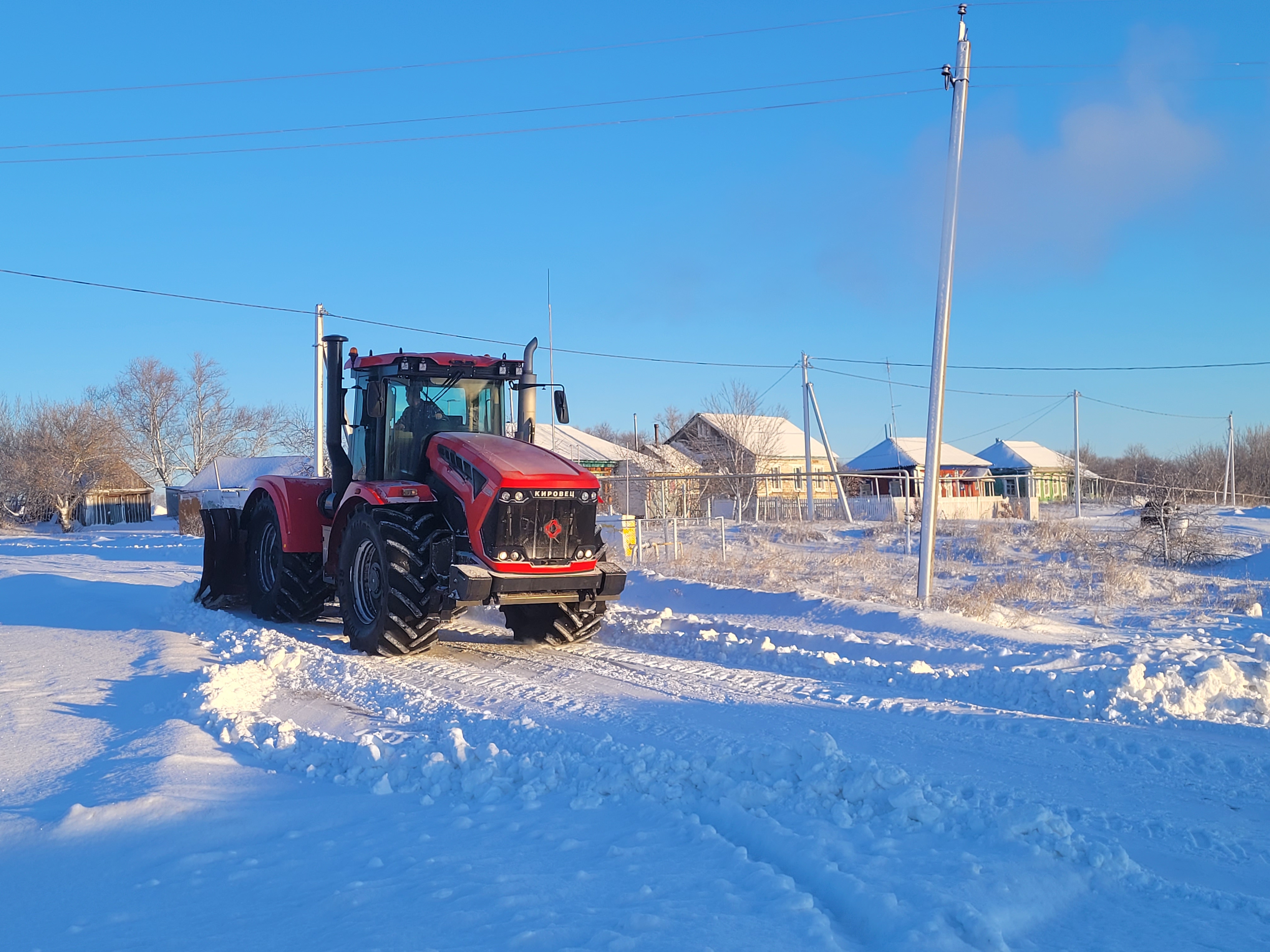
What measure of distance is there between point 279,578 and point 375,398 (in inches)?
120

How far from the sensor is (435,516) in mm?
9453

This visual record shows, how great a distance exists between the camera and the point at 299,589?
37.6ft

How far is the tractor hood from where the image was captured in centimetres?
890

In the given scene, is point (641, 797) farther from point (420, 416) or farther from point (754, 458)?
point (754, 458)

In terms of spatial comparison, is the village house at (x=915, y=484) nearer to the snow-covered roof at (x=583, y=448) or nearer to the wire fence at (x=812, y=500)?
the wire fence at (x=812, y=500)

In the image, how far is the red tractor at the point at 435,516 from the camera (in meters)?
9.02

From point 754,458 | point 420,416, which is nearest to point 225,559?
point 420,416

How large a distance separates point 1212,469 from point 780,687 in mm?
74412

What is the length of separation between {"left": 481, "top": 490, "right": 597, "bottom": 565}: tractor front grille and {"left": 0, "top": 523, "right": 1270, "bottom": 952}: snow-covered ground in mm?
1082

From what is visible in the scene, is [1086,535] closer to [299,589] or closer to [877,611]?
[877,611]

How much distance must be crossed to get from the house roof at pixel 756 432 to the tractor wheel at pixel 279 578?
34.4m

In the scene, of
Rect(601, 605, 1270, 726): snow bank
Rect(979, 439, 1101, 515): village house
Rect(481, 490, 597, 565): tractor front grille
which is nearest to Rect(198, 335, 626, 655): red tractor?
Rect(481, 490, 597, 565): tractor front grille

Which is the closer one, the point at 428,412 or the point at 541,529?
the point at 541,529

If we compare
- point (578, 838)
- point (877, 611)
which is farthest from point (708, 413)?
point (578, 838)
